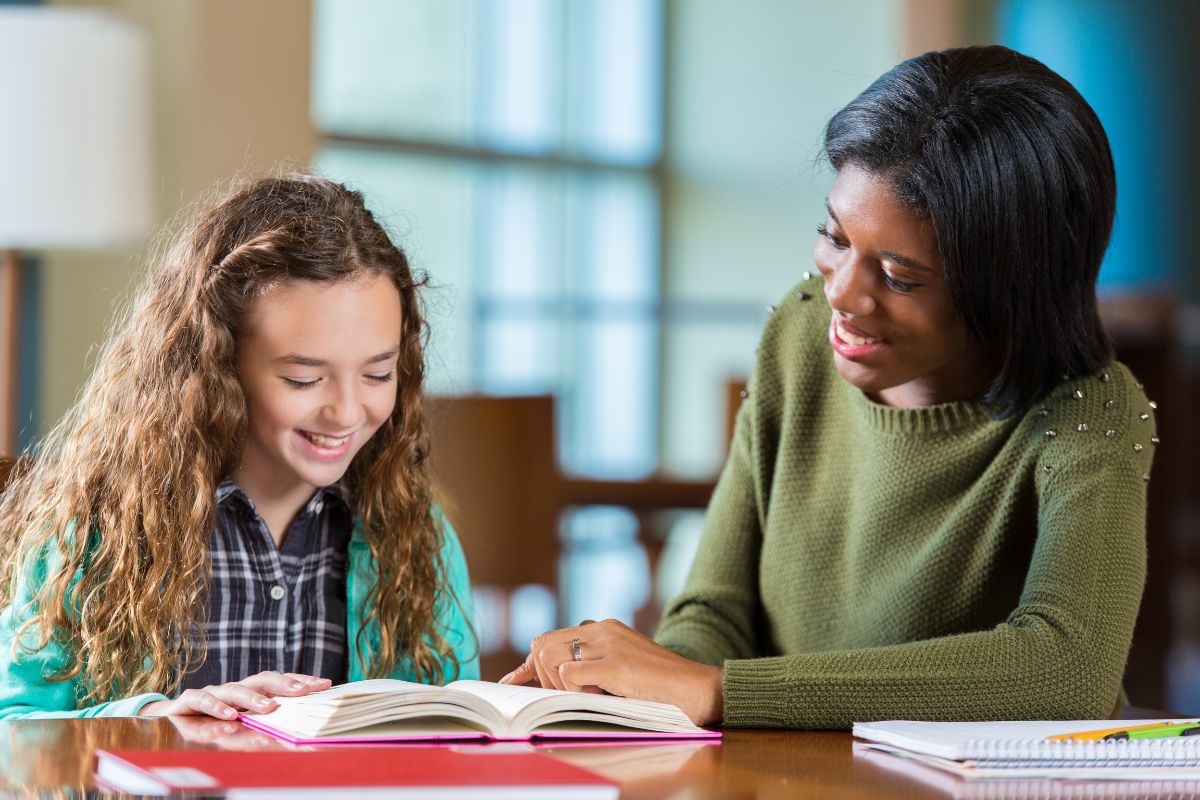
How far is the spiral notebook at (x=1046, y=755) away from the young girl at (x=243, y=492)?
54 centimetres

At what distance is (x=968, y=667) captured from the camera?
1.21 m

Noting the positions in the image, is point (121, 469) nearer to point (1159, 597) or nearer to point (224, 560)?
point (224, 560)

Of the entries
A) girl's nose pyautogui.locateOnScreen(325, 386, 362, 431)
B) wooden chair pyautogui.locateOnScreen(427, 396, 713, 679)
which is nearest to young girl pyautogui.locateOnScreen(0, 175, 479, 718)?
girl's nose pyautogui.locateOnScreen(325, 386, 362, 431)

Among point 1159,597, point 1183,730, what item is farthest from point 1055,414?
point 1159,597

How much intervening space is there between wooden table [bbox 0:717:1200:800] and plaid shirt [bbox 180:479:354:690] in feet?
0.91

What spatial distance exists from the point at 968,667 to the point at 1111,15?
19.6 ft

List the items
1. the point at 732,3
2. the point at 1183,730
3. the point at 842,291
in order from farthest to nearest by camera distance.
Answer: the point at 732,3
the point at 842,291
the point at 1183,730

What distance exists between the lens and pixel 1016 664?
1.21 metres

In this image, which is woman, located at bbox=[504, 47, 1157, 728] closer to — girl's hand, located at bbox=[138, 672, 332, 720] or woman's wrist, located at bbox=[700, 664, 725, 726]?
woman's wrist, located at bbox=[700, 664, 725, 726]

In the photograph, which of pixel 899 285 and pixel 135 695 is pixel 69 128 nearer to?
pixel 135 695

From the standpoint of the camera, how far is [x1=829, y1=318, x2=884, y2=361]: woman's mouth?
1.39 meters

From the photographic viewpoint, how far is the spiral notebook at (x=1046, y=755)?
40.1 inches

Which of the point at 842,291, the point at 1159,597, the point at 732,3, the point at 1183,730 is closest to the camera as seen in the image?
the point at 1183,730

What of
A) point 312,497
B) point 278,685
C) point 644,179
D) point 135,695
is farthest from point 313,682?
point 644,179
